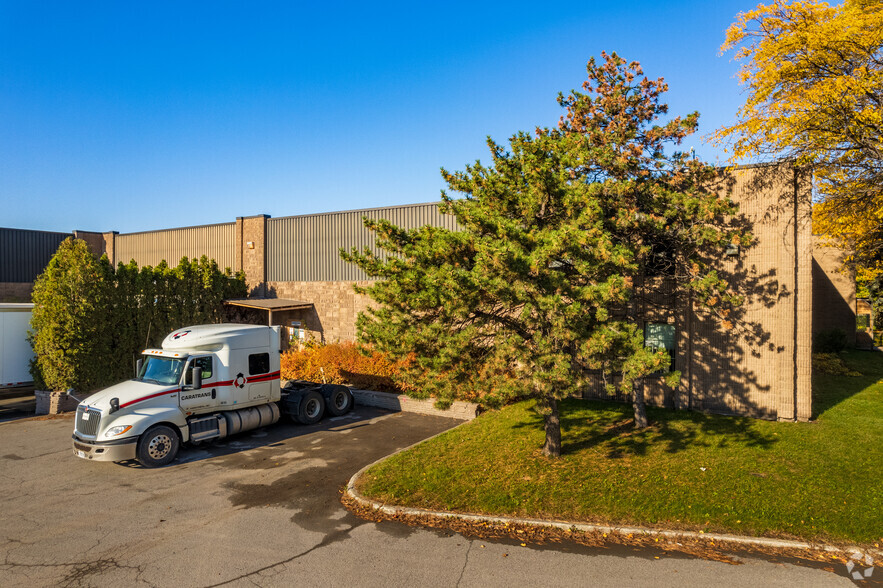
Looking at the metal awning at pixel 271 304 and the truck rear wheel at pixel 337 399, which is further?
the metal awning at pixel 271 304

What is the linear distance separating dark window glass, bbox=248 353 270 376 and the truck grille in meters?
3.77

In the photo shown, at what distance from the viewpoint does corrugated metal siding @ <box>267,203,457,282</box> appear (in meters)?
23.4

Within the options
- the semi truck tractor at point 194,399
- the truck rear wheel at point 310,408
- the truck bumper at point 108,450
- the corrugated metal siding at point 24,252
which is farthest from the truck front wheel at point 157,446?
the corrugated metal siding at point 24,252

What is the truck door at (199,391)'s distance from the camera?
1301 cm

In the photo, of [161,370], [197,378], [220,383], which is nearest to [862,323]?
[220,383]

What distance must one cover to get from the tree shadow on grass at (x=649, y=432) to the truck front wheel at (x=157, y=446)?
29.7ft

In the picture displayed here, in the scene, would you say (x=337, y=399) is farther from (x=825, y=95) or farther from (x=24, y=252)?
(x=24, y=252)

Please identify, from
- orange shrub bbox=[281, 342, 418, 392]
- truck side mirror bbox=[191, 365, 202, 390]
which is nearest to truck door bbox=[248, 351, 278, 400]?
truck side mirror bbox=[191, 365, 202, 390]

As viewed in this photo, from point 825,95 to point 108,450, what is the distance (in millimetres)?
20330

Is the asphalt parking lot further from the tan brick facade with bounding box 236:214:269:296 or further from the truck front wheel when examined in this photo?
the tan brick facade with bounding box 236:214:269:296

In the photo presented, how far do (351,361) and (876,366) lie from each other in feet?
79.9

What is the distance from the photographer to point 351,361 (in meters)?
20.0

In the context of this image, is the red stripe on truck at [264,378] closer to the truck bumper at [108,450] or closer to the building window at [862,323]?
the truck bumper at [108,450]

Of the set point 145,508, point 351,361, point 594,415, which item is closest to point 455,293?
point 145,508
